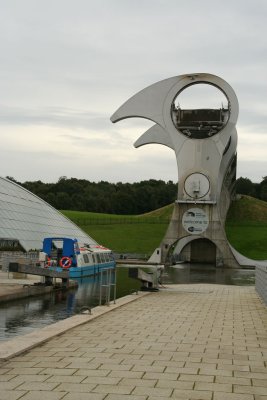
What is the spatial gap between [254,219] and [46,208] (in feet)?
143

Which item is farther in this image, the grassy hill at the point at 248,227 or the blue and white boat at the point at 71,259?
the grassy hill at the point at 248,227

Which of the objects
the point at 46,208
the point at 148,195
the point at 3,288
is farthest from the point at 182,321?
the point at 148,195

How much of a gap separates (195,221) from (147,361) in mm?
42258

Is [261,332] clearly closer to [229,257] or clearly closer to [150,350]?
[150,350]

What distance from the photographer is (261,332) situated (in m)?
11.6

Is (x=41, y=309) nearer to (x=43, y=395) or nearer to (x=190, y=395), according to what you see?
(x=43, y=395)

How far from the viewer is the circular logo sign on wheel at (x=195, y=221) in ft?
164

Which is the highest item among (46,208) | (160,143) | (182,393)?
(160,143)

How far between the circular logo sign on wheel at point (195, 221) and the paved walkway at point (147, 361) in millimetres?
36121

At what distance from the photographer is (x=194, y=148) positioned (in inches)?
2008

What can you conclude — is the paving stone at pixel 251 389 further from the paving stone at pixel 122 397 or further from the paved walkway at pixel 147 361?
the paving stone at pixel 122 397

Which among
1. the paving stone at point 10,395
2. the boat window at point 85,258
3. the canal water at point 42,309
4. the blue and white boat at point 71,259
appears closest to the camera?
the paving stone at point 10,395

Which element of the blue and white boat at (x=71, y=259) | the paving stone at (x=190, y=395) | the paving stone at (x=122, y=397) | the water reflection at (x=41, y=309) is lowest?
the water reflection at (x=41, y=309)

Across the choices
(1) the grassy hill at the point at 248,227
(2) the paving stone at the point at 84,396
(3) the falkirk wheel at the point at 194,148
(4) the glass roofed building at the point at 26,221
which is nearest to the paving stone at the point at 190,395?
(2) the paving stone at the point at 84,396
